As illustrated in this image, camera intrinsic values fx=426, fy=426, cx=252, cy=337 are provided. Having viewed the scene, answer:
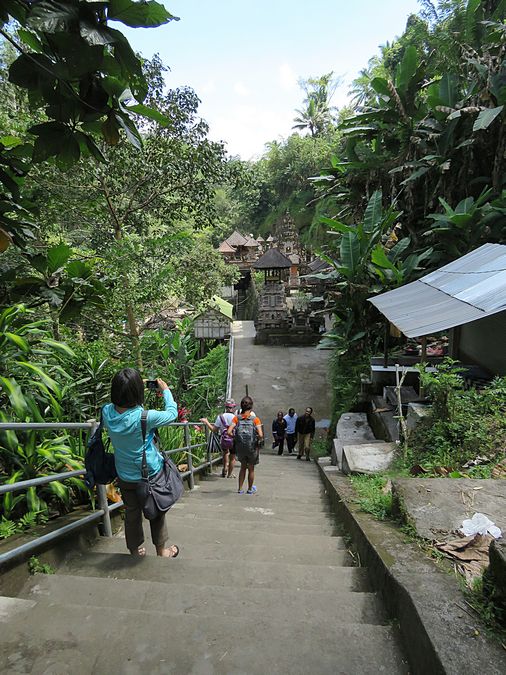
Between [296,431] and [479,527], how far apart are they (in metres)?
7.06

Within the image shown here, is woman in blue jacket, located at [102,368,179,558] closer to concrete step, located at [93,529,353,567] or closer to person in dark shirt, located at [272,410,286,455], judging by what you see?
concrete step, located at [93,529,353,567]

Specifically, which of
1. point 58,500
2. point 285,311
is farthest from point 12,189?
point 285,311

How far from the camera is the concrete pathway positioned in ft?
41.0

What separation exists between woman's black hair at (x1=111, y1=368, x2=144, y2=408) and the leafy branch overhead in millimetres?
1070

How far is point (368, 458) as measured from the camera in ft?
15.9

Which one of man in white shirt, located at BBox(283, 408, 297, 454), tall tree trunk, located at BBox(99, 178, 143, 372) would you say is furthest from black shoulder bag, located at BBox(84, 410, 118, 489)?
man in white shirt, located at BBox(283, 408, 297, 454)

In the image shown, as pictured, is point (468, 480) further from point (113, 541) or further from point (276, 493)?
point (276, 493)

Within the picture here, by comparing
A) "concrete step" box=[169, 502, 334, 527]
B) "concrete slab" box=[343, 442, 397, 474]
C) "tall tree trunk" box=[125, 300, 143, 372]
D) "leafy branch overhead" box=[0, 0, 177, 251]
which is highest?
"leafy branch overhead" box=[0, 0, 177, 251]

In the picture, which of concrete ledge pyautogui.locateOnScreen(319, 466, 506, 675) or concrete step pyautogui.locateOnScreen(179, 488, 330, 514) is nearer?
concrete ledge pyautogui.locateOnScreen(319, 466, 506, 675)

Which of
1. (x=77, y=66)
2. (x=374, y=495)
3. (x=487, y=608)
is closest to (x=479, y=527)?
(x=487, y=608)

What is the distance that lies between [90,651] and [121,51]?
2040mm

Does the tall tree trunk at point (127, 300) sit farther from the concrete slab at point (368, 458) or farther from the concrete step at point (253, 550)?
the concrete step at point (253, 550)

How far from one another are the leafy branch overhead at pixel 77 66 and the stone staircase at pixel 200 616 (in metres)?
1.82

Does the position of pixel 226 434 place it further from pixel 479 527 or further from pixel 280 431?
pixel 280 431
